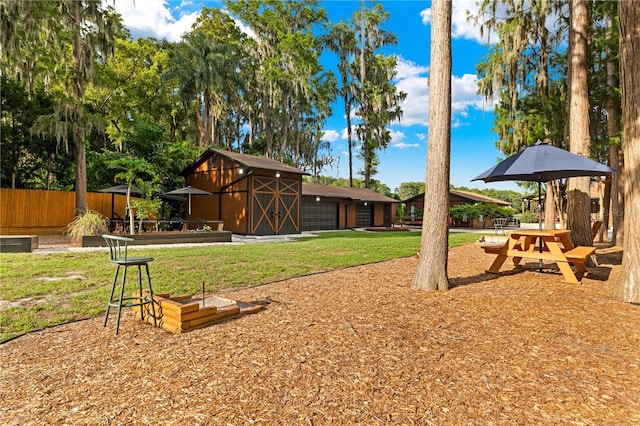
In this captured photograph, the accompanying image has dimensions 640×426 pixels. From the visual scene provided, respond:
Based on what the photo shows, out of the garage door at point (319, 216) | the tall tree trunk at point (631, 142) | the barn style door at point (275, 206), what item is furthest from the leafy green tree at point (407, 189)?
the tall tree trunk at point (631, 142)

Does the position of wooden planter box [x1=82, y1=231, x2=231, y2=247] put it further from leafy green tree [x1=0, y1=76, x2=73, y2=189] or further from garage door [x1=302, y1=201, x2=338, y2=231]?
garage door [x1=302, y1=201, x2=338, y2=231]

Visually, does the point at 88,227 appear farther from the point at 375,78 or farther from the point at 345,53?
the point at 345,53

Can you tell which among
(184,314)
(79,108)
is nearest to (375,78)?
(79,108)

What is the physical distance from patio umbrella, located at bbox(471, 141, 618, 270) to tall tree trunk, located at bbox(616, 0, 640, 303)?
35.7 inches

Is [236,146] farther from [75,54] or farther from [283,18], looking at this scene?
[75,54]

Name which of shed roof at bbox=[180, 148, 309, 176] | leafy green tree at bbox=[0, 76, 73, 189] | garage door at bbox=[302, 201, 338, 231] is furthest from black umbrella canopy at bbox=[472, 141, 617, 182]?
leafy green tree at bbox=[0, 76, 73, 189]

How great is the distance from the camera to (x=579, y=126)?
699 cm

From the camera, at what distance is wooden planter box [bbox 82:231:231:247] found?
395 inches

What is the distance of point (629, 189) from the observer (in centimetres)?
439

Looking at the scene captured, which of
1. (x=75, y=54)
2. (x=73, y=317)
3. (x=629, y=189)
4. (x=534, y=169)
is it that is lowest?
(x=73, y=317)

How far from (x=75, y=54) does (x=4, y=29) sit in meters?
3.18

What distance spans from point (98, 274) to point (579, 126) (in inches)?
389

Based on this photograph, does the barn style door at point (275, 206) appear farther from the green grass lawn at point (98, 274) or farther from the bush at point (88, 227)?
the green grass lawn at point (98, 274)

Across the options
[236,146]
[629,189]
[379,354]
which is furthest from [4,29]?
[236,146]
